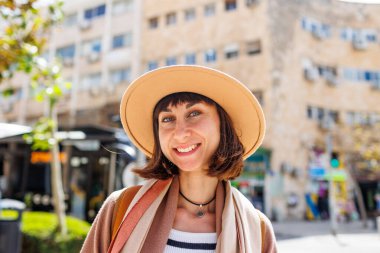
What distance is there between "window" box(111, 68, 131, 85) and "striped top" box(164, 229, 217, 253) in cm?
2354

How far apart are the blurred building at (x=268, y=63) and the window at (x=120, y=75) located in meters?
0.10

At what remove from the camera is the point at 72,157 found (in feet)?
60.8

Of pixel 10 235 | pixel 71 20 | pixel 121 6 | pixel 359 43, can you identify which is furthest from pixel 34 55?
pixel 71 20

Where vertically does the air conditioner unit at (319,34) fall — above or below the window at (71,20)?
below

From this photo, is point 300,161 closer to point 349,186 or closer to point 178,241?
point 349,186

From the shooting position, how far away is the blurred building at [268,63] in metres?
21.1

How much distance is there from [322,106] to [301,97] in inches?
75.3

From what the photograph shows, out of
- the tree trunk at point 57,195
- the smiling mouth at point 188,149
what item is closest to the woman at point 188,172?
the smiling mouth at point 188,149

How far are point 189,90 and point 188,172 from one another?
0.40 meters

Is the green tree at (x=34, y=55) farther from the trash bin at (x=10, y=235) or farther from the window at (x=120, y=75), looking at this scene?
the window at (x=120, y=75)

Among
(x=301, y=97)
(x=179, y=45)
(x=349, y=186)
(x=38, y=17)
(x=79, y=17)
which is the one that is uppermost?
(x=79, y=17)

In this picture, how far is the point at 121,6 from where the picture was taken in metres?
26.2

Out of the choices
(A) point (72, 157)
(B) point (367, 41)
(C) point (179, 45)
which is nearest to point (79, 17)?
(C) point (179, 45)

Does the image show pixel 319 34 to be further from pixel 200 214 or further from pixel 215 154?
pixel 200 214
